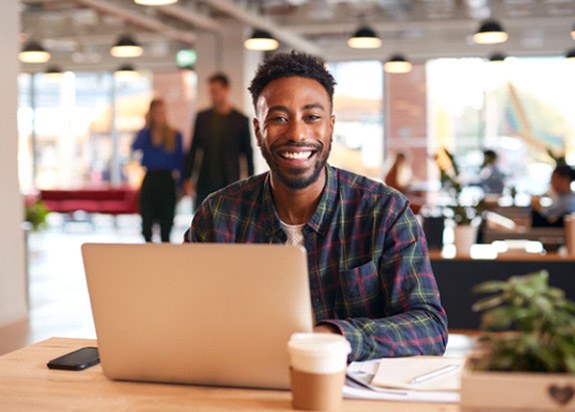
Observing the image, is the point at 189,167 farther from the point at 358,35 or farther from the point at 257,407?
the point at 257,407

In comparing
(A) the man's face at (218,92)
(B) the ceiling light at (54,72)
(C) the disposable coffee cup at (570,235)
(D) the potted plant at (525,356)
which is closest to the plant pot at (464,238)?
(C) the disposable coffee cup at (570,235)

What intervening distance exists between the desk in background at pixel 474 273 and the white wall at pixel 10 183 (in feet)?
10.1

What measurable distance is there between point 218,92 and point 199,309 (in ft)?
21.8

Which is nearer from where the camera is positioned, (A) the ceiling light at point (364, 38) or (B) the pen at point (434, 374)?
(B) the pen at point (434, 374)

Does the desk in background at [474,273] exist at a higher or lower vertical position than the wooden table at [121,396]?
lower

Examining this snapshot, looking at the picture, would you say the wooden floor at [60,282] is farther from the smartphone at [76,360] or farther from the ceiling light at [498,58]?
the ceiling light at [498,58]

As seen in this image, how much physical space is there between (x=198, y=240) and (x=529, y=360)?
127cm

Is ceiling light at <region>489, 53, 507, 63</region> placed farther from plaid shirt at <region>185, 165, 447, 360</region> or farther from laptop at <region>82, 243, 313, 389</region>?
laptop at <region>82, 243, 313, 389</region>

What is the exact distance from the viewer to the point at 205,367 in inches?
66.6

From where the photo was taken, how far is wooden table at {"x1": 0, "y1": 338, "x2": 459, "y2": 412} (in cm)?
158

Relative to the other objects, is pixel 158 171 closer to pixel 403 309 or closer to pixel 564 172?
pixel 564 172

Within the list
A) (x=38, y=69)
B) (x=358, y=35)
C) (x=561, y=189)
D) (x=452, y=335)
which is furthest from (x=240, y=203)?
(x=38, y=69)

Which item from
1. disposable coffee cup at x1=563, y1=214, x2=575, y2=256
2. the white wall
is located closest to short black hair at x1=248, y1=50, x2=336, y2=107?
disposable coffee cup at x1=563, y1=214, x2=575, y2=256

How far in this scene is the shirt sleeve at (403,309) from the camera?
1956 millimetres
